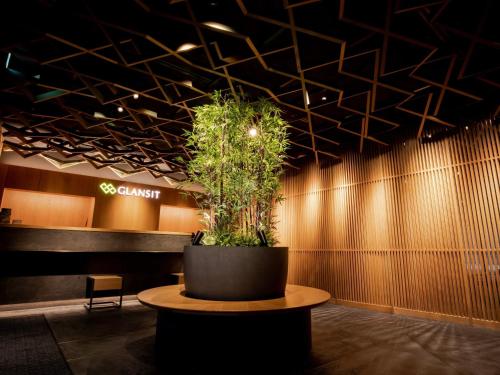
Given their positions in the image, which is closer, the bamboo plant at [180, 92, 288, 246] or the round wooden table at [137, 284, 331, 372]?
the round wooden table at [137, 284, 331, 372]

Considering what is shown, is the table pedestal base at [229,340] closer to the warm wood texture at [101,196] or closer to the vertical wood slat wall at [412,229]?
the vertical wood slat wall at [412,229]

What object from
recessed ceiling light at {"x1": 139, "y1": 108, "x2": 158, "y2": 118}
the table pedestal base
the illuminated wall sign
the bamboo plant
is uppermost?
recessed ceiling light at {"x1": 139, "y1": 108, "x2": 158, "y2": 118}

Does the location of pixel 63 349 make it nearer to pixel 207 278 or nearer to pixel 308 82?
pixel 207 278

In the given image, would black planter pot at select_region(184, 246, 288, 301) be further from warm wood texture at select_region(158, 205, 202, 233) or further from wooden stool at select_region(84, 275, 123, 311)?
warm wood texture at select_region(158, 205, 202, 233)

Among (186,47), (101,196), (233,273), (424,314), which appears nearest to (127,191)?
(101,196)

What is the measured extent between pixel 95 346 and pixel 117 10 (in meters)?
3.87

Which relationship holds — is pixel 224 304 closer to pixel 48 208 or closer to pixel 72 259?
pixel 72 259

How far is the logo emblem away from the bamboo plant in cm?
688

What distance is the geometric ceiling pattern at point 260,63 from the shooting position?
10.8 ft

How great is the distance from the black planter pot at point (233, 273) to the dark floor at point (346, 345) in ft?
2.26

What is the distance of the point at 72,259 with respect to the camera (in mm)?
5762

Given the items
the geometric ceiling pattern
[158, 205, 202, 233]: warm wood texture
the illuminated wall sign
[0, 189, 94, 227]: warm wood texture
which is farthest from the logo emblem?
the geometric ceiling pattern

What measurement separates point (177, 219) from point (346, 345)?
877 centimetres

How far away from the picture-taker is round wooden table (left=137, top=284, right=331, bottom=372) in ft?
8.07
